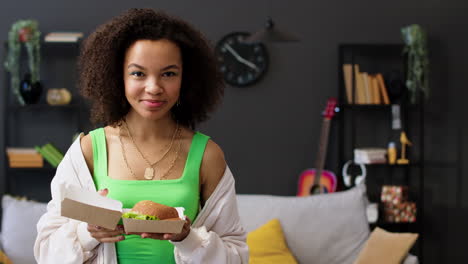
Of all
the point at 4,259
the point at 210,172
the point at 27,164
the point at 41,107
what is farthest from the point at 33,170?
the point at 210,172

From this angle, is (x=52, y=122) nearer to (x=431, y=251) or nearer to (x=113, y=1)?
(x=113, y=1)

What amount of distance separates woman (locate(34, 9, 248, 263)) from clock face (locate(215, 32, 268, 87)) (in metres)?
3.37

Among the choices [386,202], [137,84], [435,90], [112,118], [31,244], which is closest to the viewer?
[137,84]

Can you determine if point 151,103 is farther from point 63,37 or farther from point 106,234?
point 63,37

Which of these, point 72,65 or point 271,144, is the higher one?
point 72,65

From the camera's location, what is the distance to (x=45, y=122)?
4848mm

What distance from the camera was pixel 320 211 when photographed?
130 inches

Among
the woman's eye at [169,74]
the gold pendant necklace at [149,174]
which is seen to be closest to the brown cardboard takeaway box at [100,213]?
the gold pendant necklace at [149,174]

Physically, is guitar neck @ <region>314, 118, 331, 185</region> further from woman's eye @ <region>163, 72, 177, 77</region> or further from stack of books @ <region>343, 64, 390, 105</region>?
woman's eye @ <region>163, 72, 177, 77</region>

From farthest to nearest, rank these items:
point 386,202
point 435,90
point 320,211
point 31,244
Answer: point 435,90
point 386,202
point 320,211
point 31,244

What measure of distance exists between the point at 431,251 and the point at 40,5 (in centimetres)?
370

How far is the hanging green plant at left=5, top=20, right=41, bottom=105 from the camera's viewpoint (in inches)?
178

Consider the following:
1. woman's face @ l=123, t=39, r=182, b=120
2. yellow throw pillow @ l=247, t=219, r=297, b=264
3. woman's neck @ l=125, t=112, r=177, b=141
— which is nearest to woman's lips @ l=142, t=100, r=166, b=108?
woman's face @ l=123, t=39, r=182, b=120

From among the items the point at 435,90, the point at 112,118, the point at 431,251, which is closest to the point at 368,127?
the point at 435,90
